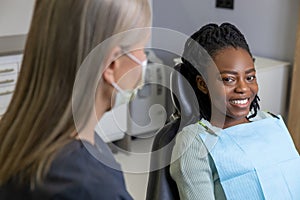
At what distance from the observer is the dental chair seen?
141 centimetres

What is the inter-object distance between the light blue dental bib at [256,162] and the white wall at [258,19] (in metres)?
1.31

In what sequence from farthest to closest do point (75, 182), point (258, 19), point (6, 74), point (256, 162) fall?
point (258, 19), point (6, 74), point (256, 162), point (75, 182)

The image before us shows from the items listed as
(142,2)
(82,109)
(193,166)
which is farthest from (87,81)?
(193,166)

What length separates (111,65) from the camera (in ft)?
2.65

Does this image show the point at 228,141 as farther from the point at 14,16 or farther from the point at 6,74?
the point at 14,16

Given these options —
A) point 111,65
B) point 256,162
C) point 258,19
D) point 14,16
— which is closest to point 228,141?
point 256,162

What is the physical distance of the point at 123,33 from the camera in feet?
2.60

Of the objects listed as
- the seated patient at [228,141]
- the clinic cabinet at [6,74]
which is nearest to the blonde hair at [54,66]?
the seated patient at [228,141]

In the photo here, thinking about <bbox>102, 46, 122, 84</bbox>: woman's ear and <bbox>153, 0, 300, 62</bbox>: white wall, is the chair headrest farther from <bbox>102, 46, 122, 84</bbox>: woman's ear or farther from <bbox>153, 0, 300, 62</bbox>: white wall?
<bbox>153, 0, 300, 62</bbox>: white wall

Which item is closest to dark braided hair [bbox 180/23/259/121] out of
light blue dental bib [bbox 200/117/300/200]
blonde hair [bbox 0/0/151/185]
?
light blue dental bib [bbox 200/117/300/200]

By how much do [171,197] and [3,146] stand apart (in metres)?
0.69

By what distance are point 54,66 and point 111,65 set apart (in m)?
0.09

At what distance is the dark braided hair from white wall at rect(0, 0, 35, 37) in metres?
1.55

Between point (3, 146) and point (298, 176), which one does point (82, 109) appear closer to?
point (3, 146)
